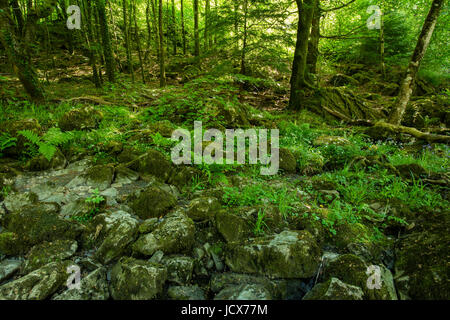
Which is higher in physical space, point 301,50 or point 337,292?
point 301,50

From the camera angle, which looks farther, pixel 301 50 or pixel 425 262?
pixel 301 50

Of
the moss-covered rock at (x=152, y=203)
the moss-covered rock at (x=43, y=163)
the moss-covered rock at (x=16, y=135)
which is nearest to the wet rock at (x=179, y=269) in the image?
the moss-covered rock at (x=152, y=203)

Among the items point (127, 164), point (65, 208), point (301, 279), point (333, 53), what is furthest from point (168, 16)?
point (301, 279)

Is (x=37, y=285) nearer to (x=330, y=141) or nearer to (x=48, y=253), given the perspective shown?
(x=48, y=253)

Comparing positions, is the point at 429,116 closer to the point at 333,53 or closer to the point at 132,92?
the point at 333,53

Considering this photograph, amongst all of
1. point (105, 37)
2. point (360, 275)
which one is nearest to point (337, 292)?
point (360, 275)

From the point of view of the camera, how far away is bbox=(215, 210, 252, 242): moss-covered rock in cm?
265

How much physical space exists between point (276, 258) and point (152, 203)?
5.73 ft

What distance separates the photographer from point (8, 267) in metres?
2.15

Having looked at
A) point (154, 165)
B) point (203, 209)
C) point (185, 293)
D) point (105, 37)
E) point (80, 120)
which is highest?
point (105, 37)

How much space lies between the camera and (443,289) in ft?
6.29

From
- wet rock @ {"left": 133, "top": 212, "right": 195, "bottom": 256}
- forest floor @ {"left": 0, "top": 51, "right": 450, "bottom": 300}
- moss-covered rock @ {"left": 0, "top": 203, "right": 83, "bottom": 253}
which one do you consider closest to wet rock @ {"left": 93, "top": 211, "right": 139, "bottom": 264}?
forest floor @ {"left": 0, "top": 51, "right": 450, "bottom": 300}
